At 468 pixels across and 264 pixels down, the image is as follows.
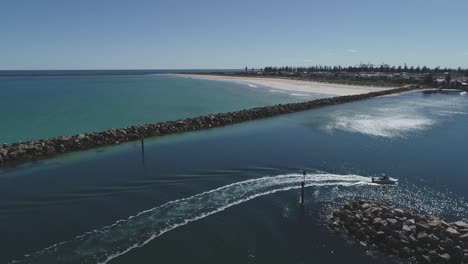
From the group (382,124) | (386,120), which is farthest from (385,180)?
(386,120)

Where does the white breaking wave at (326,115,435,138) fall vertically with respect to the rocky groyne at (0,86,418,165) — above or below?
below

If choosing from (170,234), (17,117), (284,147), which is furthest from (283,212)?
(17,117)

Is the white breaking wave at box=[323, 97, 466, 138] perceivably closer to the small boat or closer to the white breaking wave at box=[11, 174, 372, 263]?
the small boat

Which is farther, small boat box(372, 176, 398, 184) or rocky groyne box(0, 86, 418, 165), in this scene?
rocky groyne box(0, 86, 418, 165)

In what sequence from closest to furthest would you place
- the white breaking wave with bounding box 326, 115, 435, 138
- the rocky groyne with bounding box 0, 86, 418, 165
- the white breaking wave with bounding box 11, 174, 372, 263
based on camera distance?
1. the white breaking wave with bounding box 11, 174, 372, 263
2. the rocky groyne with bounding box 0, 86, 418, 165
3. the white breaking wave with bounding box 326, 115, 435, 138

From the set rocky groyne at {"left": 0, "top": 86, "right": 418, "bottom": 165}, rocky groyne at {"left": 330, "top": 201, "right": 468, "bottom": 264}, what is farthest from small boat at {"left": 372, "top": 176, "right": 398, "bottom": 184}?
rocky groyne at {"left": 0, "top": 86, "right": 418, "bottom": 165}

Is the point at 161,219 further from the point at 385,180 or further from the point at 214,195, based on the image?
the point at 385,180

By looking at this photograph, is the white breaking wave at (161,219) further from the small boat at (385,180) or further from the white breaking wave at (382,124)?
the white breaking wave at (382,124)
